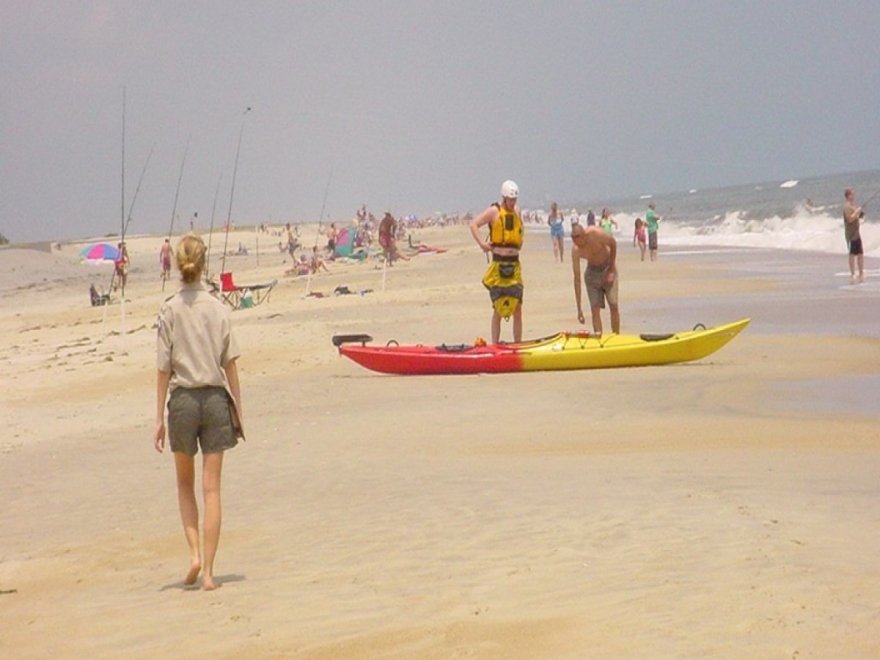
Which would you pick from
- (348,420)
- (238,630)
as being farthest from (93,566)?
(348,420)

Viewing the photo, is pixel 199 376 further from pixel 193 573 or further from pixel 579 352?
pixel 579 352

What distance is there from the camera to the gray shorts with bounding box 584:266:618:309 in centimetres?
1511

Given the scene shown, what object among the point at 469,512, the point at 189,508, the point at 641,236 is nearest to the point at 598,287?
the point at 469,512

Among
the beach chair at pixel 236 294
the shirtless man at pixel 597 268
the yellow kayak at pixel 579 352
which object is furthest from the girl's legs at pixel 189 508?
the beach chair at pixel 236 294

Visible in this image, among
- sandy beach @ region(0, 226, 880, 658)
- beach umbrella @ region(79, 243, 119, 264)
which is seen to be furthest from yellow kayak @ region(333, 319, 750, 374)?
beach umbrella @ region(79, 243, 119, 264)

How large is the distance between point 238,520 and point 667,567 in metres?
2.87

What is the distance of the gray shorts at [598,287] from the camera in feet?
49.6

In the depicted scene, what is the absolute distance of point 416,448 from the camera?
33.8 ft

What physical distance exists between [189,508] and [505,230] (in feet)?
26.8

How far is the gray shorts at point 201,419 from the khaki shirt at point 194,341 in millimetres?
44

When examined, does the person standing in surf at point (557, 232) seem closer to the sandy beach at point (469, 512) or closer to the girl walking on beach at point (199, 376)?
the sandy beach at point (469, 512)

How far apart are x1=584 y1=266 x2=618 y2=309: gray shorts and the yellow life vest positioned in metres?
0.98

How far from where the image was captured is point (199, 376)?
21.1 feet

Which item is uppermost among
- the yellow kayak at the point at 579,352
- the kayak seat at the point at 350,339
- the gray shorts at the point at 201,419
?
the gray shorts at the point at 201,419
